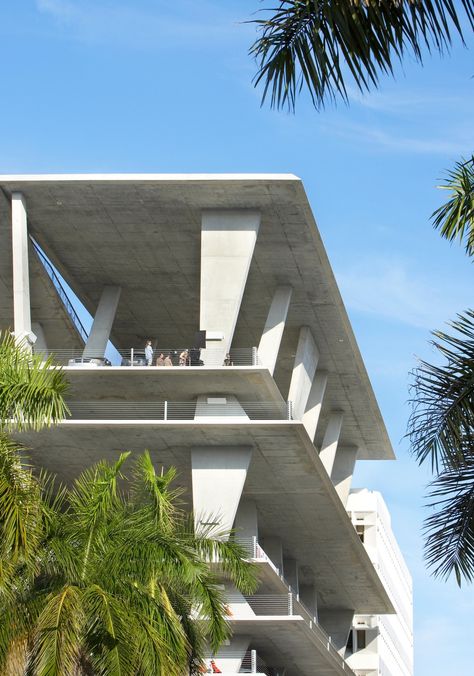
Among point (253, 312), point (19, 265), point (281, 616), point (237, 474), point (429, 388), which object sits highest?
point (253, 312)

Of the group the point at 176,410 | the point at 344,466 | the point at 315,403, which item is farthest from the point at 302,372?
the point at 344,466

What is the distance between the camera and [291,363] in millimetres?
49812

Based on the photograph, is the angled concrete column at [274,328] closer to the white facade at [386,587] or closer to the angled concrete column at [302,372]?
the angled concrete column at [302,372]

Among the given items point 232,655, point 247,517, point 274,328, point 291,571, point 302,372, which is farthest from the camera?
point 291,571

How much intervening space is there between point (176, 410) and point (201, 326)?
2901 millimetres

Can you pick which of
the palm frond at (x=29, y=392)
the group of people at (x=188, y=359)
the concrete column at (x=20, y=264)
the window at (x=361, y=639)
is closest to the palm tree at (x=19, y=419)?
the palm frond at (x=29, y=392)

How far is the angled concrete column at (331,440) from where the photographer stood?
50781 millimetres

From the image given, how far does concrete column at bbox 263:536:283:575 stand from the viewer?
1924 inches

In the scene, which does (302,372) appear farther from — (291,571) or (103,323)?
(291,571)

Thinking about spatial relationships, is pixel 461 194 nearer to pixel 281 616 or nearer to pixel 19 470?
pixel 19 470

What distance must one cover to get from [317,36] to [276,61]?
0.97ft

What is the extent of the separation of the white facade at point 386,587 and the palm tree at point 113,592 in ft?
184

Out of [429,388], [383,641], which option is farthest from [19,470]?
[383,641]

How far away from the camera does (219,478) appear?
125 feet
